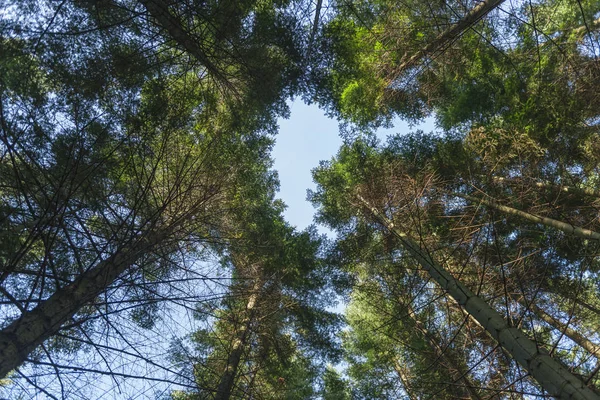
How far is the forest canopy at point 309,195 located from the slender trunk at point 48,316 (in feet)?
0.06

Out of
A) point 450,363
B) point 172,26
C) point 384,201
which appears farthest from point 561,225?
point 172,26

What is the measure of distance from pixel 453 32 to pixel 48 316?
755 centimetres

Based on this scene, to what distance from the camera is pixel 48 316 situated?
3.47 m

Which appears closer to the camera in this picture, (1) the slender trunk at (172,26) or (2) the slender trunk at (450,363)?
(2) the slender trunk at (450,363)

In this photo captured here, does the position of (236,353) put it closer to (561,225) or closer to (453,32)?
(561,225)

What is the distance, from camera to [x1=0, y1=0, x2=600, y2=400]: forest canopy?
400 cm

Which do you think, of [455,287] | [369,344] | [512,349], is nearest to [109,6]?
[455,287]

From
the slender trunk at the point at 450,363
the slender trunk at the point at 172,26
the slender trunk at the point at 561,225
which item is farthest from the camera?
the slender trunk at the point at 561,225

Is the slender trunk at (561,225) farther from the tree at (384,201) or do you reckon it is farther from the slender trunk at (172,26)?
the slender trunk at (172,26)

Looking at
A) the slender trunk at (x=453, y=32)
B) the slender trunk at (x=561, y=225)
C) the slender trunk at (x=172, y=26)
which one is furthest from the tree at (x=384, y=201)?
the slender trunk at (x=172, y=26)

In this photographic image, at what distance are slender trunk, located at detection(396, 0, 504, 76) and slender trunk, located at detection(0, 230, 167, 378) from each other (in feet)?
17.4

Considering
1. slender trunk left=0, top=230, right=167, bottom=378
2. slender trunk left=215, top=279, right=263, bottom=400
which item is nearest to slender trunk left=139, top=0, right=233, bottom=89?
slender trunk left=0, top=230, right=167, bottom=378

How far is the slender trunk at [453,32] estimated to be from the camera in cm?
580

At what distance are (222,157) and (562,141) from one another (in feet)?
24.9
